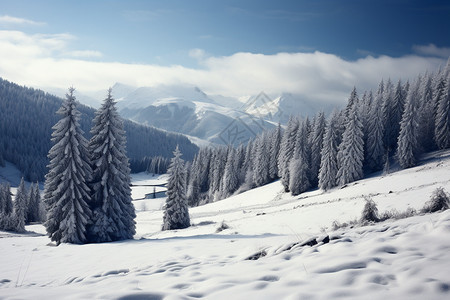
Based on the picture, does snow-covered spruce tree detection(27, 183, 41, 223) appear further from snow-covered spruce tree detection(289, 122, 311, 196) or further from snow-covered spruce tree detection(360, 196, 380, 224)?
snow-covered spruce tree detection(360, 196, 380, 224)

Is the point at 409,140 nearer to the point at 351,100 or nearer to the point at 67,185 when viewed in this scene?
the point at 351,100

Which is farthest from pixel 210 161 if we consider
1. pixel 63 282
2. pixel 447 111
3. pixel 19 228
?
Answer: pixel 63 282

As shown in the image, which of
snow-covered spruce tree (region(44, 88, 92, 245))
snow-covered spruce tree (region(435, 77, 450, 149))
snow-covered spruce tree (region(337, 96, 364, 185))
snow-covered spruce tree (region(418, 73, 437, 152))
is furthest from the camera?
snow-covered spruce tree (region(418, 73, 437, 152))

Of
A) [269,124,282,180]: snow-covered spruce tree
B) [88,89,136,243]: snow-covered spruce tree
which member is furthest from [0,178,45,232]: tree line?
[269,124,282,180]: snow-covered spruce tree

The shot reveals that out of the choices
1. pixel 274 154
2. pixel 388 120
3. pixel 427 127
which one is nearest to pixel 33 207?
pixel 274 154

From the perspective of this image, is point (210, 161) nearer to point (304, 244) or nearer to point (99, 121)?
point (99, 121)

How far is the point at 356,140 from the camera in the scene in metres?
48.1

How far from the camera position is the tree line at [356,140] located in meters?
48.1

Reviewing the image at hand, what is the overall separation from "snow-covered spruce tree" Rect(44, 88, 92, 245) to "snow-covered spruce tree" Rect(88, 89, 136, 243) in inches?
34.2

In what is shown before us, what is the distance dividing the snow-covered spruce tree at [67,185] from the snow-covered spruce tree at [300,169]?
4214cm

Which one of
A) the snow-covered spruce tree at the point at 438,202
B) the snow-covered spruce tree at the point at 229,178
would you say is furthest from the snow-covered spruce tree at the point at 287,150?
the snow-covered spruce tree at the point at 438,202

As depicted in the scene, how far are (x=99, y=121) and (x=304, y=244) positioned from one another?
20.5 m

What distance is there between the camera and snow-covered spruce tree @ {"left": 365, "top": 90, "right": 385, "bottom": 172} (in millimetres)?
52188

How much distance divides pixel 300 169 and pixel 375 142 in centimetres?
1469
